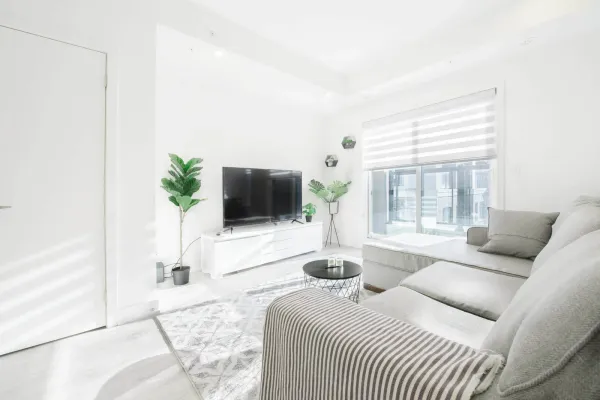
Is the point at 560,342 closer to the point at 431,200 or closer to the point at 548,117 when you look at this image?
the point at 548,117

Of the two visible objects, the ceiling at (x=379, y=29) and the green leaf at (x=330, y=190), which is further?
the green leaf at (x=330, y=190)

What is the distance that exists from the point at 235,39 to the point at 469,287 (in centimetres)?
312

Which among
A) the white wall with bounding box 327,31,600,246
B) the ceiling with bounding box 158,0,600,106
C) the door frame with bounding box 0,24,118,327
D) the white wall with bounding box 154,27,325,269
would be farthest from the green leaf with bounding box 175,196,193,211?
the white wall with bounding box 327,31,600,246

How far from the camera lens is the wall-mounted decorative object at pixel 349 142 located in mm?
4672

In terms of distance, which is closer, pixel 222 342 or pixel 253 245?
pixel 222 342

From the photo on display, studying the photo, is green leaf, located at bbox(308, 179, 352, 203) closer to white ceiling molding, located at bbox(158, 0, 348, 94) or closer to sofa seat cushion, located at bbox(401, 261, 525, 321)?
white ceiling molding, located at bbox(158, 0, 348, 94)

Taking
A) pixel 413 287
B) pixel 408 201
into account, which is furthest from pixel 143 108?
pixel 408 201

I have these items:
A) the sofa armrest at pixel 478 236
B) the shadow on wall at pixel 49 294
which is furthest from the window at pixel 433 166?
the shadow on wall at pixel 49 294

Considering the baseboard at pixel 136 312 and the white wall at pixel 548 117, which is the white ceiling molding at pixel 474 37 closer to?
the white wall at pixel 548 117

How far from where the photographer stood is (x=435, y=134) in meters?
3.65

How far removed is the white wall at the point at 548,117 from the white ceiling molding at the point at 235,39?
1917 millimetres

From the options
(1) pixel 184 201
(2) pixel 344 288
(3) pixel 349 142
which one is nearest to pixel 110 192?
(1) pixel 184 201

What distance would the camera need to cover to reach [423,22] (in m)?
2.84

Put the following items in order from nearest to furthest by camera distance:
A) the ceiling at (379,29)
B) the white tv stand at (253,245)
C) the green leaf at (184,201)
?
the ceiling at (379,29), the green leaf at (184,201), the white tv stand at (253,245)
